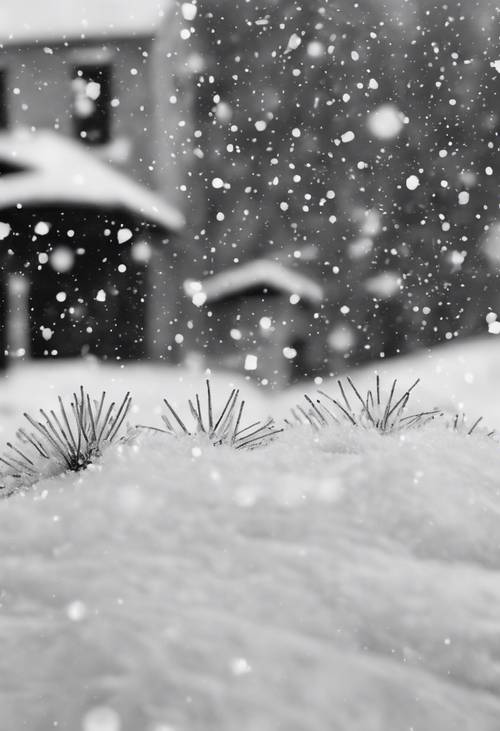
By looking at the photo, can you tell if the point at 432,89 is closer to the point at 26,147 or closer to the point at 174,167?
the point at 174,167

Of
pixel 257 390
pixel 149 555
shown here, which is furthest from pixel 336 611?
pixel 257 390

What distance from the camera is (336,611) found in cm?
123

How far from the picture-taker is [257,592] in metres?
1.25

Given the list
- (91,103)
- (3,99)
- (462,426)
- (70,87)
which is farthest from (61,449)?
(3,99)

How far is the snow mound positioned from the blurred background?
9170 mm

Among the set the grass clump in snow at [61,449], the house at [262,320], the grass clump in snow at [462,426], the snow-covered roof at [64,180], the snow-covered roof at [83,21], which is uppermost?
the snow-covered roof at [83,21]

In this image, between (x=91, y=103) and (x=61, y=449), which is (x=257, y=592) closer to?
(x=61, y=449)

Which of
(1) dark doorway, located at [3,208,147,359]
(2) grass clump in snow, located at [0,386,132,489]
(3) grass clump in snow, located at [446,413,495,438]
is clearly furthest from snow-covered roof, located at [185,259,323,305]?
(2) grass clump in snow, located at [0,386,132,489]

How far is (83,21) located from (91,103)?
3.66ft

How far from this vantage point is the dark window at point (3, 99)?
35.6ft

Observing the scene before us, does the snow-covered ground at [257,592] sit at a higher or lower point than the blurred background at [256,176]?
lower

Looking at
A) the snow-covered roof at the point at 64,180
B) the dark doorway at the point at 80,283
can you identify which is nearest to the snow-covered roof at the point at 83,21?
the snow-covered roof at the point at 64,180

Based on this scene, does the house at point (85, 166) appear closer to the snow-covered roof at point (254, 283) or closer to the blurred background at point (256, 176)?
the blurred background at point (256, 176)

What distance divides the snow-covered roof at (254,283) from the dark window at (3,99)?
3554 millimetres
